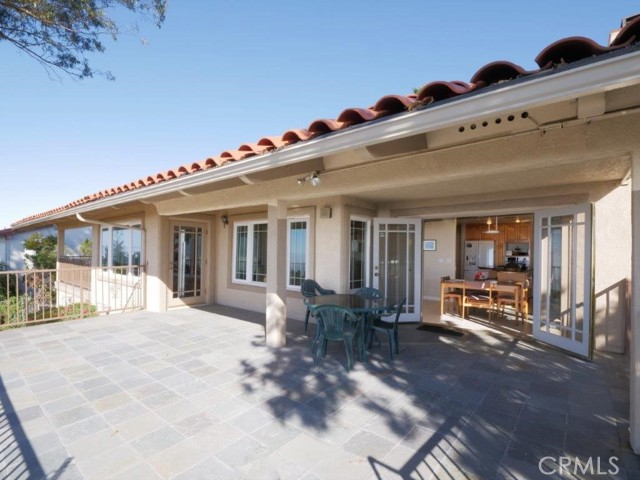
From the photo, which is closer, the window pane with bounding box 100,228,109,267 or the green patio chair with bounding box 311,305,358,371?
the green patio chair with bounding box 311,305,358,371

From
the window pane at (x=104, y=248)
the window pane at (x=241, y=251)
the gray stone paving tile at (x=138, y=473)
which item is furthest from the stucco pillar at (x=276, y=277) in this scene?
the window pane at (x=104, y=248)

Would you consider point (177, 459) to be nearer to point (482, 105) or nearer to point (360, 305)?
point (360, 305)

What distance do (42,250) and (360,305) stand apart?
18887 millimetres

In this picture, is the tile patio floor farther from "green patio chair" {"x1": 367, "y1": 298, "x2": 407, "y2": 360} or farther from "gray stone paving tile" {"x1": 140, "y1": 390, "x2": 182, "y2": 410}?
"green patio chair" {"x1": 367, "y1": 298, "x2": 407, "y2": 360}

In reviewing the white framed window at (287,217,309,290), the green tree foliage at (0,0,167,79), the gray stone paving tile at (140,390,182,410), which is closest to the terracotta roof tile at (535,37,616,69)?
the gray stone paving tile at (140,390,182,410)

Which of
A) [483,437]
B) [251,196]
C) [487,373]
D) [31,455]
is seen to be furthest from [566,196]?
[31,455]

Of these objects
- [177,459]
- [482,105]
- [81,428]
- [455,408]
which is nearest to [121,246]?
[81,428]

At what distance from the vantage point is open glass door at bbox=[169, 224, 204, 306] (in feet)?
28.0

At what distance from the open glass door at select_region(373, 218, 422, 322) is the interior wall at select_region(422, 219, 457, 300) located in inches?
160

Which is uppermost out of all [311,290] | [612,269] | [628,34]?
[628,34]

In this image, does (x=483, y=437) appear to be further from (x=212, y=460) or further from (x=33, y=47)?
(x=33, y=47)

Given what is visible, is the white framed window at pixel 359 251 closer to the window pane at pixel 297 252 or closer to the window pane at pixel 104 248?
the window pane at pixel 297 252

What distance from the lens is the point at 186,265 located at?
28.9ft

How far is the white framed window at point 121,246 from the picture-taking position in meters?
9.22
